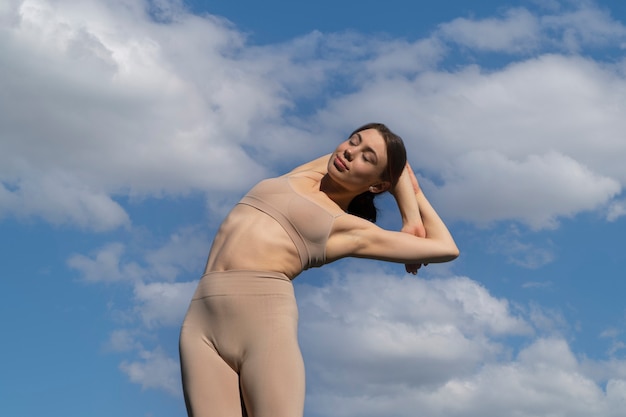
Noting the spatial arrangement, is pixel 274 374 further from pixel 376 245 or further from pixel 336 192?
pixel 336 192

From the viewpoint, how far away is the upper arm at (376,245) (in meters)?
6.07

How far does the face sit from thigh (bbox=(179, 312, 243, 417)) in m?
1.38

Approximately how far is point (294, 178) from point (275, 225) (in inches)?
19.8

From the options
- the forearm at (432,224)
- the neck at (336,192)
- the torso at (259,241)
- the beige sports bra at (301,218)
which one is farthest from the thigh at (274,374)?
the forearm at (432,224)

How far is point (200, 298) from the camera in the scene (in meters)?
5.88

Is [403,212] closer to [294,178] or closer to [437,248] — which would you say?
[437,248]

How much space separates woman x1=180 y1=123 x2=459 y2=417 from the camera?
18.4 feet

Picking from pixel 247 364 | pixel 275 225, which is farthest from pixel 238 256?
pixel 247 364

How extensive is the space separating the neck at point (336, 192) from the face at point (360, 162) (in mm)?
57

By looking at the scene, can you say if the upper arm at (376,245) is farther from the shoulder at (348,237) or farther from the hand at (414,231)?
the hand at (414,231)

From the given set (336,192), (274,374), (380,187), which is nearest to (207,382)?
(274,374)

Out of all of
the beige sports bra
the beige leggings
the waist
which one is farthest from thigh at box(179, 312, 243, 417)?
the beige sports bra

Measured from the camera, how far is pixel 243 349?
5688 mm

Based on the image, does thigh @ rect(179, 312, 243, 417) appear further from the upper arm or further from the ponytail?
the ponytail
